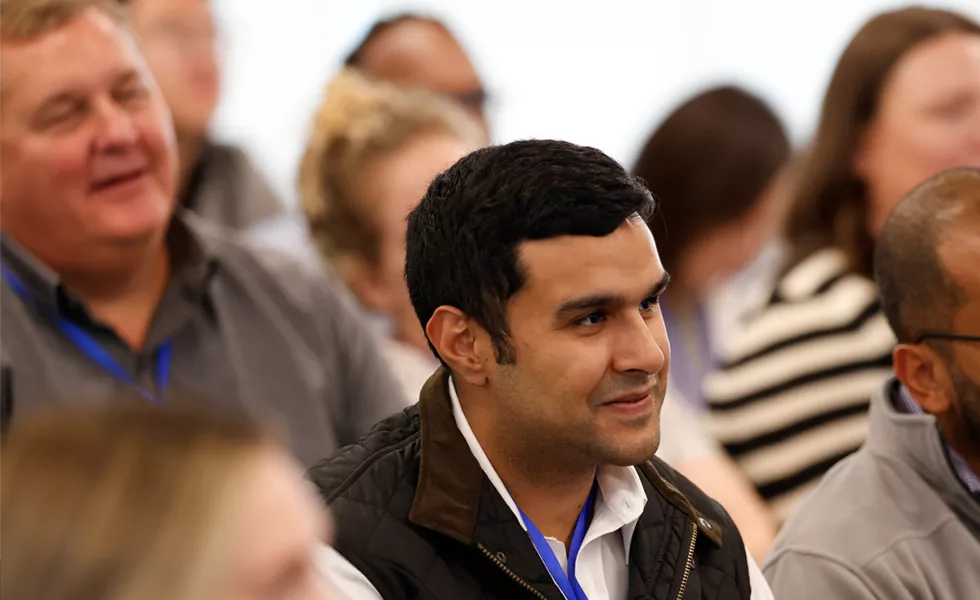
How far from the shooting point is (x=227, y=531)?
2.87 ft

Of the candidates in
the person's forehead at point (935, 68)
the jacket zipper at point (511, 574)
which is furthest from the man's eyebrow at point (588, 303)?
the person's forehead at point (935, 68)

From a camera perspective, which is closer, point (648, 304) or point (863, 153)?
point (648, 304)

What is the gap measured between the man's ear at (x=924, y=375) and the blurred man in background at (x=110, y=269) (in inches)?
29.1

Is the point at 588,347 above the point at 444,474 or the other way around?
above

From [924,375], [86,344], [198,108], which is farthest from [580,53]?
[924,375]

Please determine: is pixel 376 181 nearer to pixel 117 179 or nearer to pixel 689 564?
pixel 117 179

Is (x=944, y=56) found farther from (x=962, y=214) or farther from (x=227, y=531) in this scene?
(x=227, y=531)

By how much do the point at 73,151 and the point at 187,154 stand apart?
1.07 meters

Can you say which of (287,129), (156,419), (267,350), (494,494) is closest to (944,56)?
(267,350)

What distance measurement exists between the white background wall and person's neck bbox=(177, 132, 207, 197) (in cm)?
133

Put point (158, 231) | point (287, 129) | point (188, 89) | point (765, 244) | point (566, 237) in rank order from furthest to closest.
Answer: point (287, 129)
point (765, 244)
point (188, 89)
point (158, 231)
point (566, 237)

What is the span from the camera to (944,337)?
1653 mm

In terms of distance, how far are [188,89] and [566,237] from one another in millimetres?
1832

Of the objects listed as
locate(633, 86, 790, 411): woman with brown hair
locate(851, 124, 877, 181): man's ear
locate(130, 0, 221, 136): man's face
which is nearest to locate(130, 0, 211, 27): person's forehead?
locate(130, 0, 221, 136): man's face
